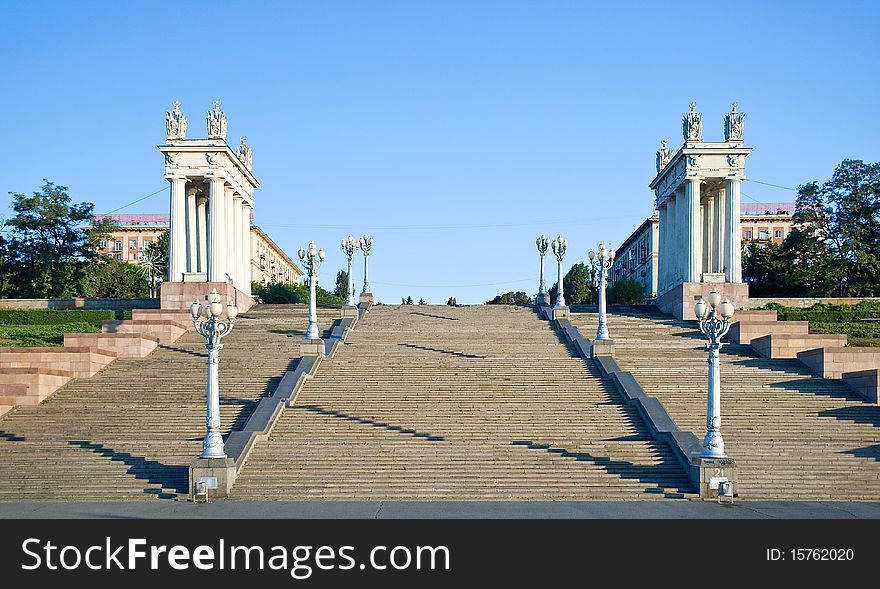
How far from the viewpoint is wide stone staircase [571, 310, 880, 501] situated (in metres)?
21.9

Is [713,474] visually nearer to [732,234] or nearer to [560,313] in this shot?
[560,313]

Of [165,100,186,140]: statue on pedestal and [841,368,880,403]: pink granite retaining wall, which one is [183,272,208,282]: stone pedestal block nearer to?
[165,100,186,140]: statue on pedestal

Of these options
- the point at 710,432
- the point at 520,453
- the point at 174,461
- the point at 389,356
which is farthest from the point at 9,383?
the point at 710,432

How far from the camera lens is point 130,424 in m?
26.2

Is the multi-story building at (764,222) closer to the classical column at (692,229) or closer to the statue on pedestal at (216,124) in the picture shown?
the classical column at (692,229)

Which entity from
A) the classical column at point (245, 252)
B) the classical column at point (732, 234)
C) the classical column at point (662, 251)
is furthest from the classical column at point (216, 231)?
the classical column at point (732, 234)

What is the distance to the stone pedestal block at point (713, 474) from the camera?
2073 centimetres

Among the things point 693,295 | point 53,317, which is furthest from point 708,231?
point 53,317

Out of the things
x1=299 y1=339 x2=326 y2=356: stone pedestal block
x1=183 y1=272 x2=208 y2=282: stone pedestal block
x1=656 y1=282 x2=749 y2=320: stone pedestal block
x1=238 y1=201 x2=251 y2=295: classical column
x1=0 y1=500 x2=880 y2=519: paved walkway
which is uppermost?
x1=238 y1=201 x2=251 y2=295: classical column

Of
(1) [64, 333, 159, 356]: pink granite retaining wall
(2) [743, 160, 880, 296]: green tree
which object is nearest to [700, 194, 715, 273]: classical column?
(2) [743, 160, 880, 296]: green tree

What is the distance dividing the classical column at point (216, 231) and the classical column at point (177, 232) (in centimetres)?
152

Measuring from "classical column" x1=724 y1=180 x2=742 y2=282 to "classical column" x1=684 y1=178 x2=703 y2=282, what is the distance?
1506 mm
